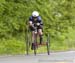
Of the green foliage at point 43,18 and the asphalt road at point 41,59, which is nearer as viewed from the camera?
the asphalt road at point 41,59

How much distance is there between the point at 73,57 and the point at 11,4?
7388mm

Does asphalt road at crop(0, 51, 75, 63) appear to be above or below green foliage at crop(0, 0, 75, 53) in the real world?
below

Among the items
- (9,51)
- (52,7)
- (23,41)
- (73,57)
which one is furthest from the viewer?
(52,7)

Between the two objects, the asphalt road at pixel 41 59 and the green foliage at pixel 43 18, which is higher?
the green foliage at pixel 43 18

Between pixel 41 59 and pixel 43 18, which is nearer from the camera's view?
pixel 41 59

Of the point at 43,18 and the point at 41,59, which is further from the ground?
the point at 43,18

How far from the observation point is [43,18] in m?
22.8

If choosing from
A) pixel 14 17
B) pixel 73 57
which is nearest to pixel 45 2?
pixel 14 17

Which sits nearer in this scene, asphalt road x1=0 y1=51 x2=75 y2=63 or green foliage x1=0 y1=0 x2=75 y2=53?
asphalt road x1=0 y1=51 x2=75 y2=63

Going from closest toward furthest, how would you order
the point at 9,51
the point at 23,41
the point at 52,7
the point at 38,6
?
the point at 9,51 → the point at 23,41 → the point at 38,6 → the point at 52,7

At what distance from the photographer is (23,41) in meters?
20.6

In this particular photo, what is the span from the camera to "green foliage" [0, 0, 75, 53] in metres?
21.1

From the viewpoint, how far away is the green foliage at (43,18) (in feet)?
69.4

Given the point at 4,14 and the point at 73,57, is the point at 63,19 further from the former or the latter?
the point at 73,57
